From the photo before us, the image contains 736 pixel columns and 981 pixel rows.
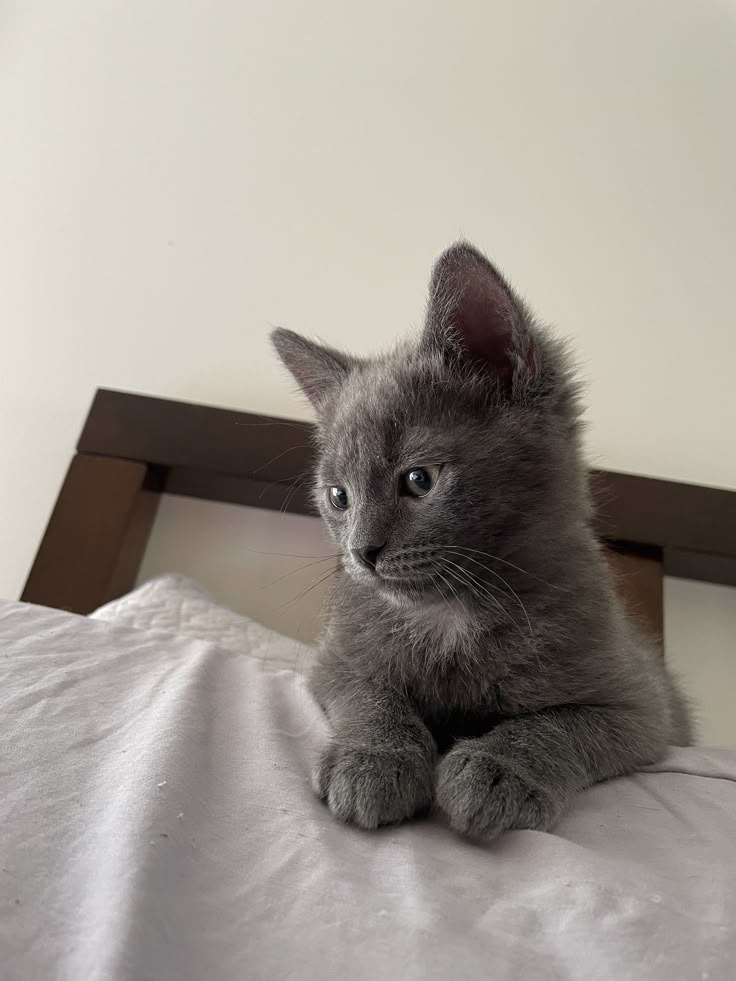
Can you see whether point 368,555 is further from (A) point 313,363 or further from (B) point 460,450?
(A) point 313,363

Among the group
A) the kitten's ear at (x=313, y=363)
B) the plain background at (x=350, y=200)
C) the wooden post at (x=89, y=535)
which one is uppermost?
the plain background at (x=350, y=200)

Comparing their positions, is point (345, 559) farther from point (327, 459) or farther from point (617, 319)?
point (617, 319)

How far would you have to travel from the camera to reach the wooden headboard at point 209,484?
1.51 meters

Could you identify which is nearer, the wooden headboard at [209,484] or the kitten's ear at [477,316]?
the kitten's ear at [477,316]

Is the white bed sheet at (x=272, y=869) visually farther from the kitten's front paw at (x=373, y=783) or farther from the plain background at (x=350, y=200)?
the plain background at (x=350, y=200)

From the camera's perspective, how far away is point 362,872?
536 mm

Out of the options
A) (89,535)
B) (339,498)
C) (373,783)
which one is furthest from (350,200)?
(373,783)

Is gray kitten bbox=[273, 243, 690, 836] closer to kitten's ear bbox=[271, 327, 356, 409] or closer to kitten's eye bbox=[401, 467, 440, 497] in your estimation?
kitten's eye bbox=[401, 467, 440, 497]

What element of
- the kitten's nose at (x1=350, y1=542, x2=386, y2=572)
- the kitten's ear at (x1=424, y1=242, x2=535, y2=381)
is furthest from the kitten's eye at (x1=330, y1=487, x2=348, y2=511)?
the kitten's ear at (x1=424, y1=242, x2=535, y2=381)

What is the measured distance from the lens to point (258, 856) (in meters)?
0.53

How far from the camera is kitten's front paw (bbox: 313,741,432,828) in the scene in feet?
2.03

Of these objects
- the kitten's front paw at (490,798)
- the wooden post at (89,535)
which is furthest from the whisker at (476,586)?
the wooden post at (89,535)

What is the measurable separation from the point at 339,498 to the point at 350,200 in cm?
130

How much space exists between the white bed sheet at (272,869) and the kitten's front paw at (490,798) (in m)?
0.02
